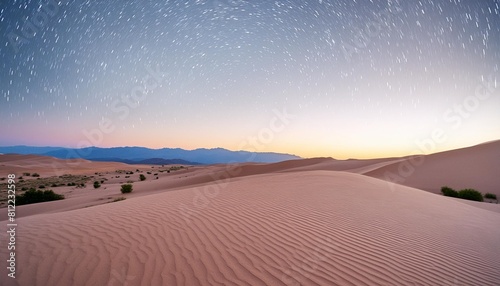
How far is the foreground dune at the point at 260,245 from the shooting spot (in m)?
3.41

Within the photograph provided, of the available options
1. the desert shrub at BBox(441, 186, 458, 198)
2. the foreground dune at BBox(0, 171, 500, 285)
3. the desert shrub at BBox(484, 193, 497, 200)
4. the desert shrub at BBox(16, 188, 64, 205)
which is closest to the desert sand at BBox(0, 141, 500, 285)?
the foreground dune at BBox(0, 171, 500, 285)

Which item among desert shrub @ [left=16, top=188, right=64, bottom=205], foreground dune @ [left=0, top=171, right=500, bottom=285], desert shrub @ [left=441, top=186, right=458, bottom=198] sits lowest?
desert shrub @ [left=16, top=188, right=64, bottom=205]

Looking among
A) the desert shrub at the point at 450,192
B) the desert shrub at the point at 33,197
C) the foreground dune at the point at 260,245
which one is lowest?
the desert shrub at the point at 33,197

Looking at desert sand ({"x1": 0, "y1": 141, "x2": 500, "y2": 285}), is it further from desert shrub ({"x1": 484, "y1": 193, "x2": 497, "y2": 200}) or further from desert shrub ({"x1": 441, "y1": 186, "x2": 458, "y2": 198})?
desert shrub ({"x1": 484, "y1": 193, "x2": 497, "y2": 200})

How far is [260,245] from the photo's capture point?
4.29 metres

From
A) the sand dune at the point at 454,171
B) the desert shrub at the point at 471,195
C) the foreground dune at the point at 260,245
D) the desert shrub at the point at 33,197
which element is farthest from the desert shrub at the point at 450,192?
the desert shrub at the point at 33,197

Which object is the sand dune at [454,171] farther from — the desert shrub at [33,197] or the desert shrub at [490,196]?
the desert shrub at [33,197]

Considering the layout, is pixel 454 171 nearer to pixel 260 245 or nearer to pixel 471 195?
pixel 471 195

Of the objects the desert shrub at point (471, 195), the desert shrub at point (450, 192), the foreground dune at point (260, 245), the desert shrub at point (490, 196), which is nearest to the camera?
the foreground dune at point (260, 245)

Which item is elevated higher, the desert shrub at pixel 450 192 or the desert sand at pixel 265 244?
the desert sand at pixel 265 244

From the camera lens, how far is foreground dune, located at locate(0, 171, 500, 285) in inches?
134

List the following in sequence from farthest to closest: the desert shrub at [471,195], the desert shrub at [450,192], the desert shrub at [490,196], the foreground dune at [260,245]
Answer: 1. the desert shrub at [490,196]
2. the desert shrub at [450,192]
3. the desert shrub at [471,195]
4. the foreground dune at [260,245]

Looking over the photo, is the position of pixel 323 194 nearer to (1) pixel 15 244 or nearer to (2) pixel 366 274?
(2) pixel 366 274

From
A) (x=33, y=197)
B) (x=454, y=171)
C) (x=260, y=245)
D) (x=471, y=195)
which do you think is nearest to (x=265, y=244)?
(x=260, y=245)
